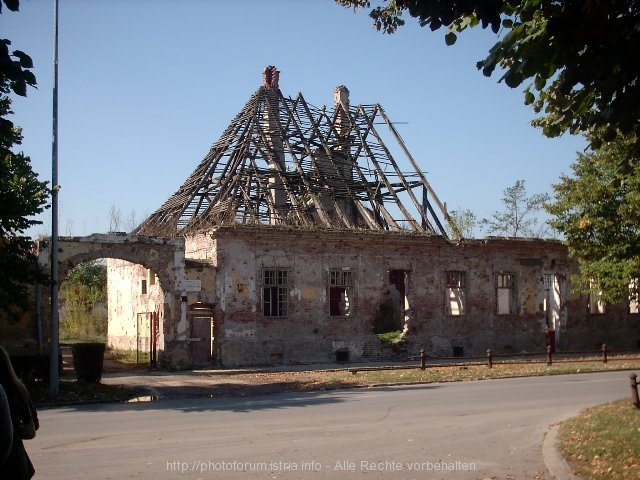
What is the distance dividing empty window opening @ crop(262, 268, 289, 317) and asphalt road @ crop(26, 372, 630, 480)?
10.2 metres

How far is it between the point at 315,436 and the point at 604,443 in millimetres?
4266

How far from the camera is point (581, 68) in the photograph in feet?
24.9

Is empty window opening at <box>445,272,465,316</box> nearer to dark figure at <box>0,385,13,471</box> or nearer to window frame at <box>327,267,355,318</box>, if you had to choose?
window frame at <box>327,267,355,318</box>

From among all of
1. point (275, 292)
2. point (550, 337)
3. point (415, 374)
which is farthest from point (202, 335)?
point (550, 337)

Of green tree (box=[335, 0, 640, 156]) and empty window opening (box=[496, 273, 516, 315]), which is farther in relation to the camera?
empty window opening (box=[496, 273, 516, 315])

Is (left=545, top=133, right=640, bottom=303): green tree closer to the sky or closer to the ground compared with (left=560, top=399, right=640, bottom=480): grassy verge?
closer to the sky

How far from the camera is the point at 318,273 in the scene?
95.8ft

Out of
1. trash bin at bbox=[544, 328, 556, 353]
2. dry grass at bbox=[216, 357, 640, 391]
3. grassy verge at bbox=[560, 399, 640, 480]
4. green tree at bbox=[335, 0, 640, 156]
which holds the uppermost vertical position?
green tree at bbox=[335, 0, 640, 156]

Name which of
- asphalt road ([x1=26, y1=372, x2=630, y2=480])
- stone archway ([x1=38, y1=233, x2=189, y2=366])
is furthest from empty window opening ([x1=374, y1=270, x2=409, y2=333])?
asphalt road ([x1=26, y1=372, x2=630, y2=480])

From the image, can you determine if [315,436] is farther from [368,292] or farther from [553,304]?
[553,304]

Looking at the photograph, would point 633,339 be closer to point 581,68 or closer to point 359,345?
point 359,345

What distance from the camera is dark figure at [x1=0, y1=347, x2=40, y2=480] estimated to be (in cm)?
446

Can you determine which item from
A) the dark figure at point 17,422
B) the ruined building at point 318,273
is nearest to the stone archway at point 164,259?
the ruined building at point 318,273

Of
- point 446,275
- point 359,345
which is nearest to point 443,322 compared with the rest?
point 446,275
